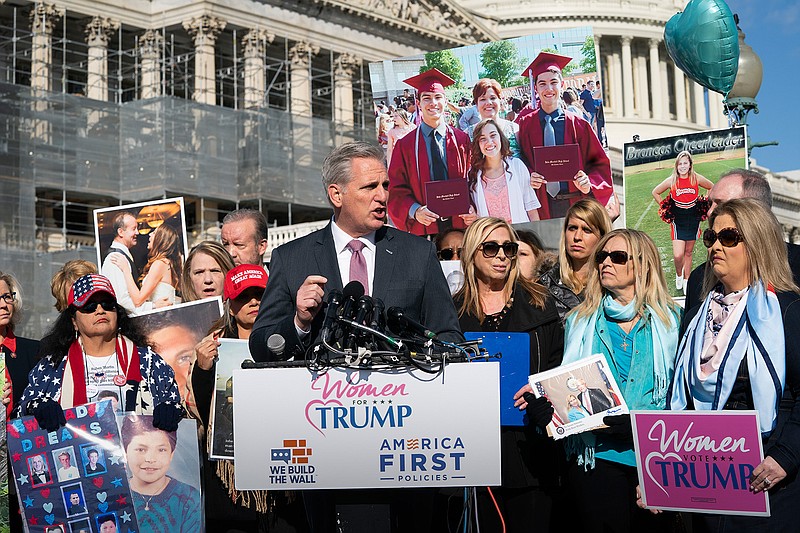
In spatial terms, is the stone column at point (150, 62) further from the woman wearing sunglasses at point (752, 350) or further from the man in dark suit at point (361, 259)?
the woman wearing sunglasses at point (752, 350)

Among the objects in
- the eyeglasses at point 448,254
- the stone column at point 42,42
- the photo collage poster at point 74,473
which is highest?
the stone column at point 42,42

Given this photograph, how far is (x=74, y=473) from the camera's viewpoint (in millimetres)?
6488

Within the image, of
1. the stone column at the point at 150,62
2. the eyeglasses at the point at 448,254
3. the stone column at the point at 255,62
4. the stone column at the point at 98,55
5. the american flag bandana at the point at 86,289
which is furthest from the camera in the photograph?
the stone column at the point at 255,62

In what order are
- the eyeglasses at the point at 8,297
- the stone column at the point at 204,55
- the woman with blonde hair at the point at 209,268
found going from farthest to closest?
the stone column at the point at 204,55, the woman with blonde hair at the point at 209,268, the eyeglasses at the point at 8,297

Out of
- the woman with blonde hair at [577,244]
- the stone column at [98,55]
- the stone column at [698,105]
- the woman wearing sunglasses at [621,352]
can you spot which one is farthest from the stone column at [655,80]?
the woman wearing sunglasses at [621,352]

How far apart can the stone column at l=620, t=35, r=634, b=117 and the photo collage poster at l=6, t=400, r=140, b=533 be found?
8405 cm

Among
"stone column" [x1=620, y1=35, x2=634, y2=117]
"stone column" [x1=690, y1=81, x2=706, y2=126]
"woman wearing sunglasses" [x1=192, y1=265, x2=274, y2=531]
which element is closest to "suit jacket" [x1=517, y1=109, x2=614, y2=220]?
"woman wearing sunglasses" [x1=192, y1=265, x2=274, y2=531]

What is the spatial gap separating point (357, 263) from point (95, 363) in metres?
2.02

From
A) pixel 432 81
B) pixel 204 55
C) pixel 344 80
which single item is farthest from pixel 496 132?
pixel 344 80

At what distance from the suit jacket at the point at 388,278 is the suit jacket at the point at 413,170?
4.83 m

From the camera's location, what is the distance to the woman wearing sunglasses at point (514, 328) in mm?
6895

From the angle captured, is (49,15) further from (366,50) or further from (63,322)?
(63,322)

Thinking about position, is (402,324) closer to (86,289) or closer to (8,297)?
(86,289)

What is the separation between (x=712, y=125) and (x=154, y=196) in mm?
60059
